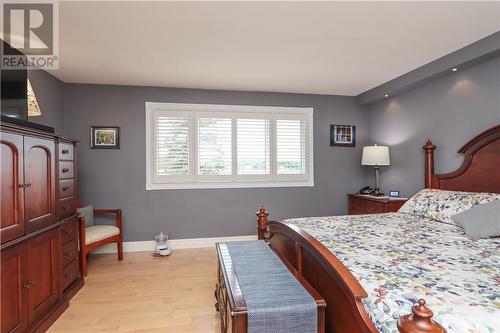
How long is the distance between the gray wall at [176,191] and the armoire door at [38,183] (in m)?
1.67

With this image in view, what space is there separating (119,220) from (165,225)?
0.66 meters

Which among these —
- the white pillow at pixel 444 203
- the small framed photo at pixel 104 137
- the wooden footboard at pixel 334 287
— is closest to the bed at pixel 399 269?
the wooden footboard at pixel 334 287

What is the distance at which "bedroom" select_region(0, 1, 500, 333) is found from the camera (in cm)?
188

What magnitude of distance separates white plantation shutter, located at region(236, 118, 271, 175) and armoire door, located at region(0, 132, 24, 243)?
2.84 metres

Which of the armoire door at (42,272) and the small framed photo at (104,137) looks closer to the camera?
the armoire door at (42,272)

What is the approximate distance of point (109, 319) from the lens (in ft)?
7.68

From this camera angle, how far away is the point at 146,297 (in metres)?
2.72

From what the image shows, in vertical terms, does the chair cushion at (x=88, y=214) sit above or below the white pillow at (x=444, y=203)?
below

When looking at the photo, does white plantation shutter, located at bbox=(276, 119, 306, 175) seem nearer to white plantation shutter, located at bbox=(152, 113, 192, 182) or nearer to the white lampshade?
the white lampshade

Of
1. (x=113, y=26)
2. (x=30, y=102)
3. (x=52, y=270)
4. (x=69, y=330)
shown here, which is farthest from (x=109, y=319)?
(x=113, y=26)

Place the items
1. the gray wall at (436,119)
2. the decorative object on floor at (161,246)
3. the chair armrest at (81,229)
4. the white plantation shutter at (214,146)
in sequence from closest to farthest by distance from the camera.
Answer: the gray wall at (436,119) → the chair armrest at (81,229) → the decorative object on floor at (161,246) → the white plantation shutter at (214,146)

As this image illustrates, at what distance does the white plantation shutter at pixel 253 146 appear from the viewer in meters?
4.41

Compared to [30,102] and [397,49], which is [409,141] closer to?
[397,49]

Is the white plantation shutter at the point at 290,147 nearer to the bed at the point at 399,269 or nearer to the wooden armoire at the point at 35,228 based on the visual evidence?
the bed at the point at 399,269
